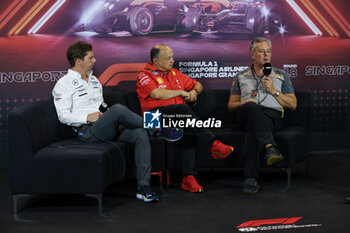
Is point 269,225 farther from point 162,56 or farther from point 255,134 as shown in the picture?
point 162,56

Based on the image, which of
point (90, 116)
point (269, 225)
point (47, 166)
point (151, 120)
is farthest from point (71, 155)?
point (269, 225)

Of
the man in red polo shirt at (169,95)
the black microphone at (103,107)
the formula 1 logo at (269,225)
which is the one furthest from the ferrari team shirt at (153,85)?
the formula 1 logo at (269,225)

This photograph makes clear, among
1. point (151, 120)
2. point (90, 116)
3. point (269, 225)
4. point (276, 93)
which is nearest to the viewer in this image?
point (269, 225)

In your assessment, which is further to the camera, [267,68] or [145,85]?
[145,85]

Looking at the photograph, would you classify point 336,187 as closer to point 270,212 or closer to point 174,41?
point 270,212

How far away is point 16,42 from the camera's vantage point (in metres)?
4.88

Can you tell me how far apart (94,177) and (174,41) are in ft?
7.24

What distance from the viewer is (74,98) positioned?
3.78 m

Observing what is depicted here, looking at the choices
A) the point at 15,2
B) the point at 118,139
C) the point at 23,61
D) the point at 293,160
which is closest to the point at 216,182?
the point at 293,160

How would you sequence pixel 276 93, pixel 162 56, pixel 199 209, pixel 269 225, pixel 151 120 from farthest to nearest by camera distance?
pixel 162 56
pixel 276 93
pixel 151 120
pixel 199 209
pixel 269 225

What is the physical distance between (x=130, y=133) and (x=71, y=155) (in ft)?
1.95

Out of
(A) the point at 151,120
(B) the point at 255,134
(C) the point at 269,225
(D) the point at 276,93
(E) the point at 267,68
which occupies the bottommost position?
(C) the point at 269,225

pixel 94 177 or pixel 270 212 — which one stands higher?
pixel 94 177

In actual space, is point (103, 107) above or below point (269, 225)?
above
